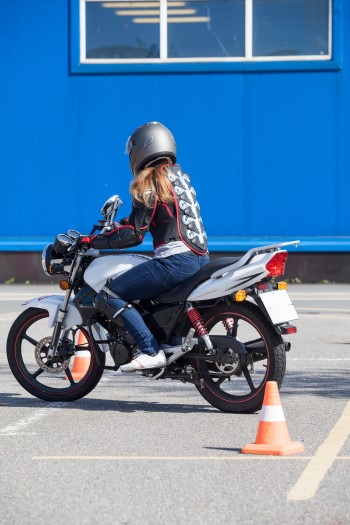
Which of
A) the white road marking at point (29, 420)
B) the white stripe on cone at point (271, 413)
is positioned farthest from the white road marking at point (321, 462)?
the white road marking at point (29, 420)

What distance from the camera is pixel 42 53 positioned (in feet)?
72.3

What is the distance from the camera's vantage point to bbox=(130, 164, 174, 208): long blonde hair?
805 centimetres

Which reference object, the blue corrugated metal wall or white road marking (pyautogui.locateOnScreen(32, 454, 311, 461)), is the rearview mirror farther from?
the blue corrugated metal wall

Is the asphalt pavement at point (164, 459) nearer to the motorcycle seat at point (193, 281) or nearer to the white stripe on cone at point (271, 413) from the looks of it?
the white stripe on cone at point (271, 413)

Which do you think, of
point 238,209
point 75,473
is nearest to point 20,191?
point 238,209

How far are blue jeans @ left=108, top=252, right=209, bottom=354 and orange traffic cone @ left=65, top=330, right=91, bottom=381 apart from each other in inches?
21.0

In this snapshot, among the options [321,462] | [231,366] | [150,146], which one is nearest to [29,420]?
[231,366]

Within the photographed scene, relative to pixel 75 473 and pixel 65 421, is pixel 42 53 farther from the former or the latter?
pixel 75 473

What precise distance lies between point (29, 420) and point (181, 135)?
1436 centimetres

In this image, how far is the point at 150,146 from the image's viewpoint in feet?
27.0

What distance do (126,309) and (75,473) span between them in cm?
210

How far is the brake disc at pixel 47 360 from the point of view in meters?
8.58

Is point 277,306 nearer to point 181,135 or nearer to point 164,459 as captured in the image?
point 164,459

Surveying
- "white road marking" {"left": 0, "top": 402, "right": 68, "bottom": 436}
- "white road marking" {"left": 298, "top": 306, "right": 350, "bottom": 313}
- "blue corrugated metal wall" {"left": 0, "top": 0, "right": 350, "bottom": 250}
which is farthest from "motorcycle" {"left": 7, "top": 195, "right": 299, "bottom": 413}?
"blue corrugated metal wall" {"left": 0, "top": 0, "right": 350, "bottom": 250}
